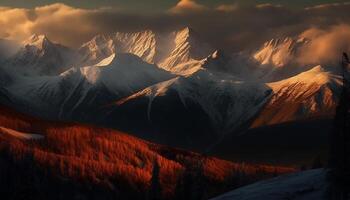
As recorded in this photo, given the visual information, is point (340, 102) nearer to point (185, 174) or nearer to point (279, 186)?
point (279, 186)

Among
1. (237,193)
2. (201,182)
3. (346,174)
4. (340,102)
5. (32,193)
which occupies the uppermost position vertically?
(340,102)

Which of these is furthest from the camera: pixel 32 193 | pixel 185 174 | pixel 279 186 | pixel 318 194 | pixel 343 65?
pixel 185 174

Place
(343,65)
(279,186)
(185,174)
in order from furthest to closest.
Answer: (185,174), (279,186), (343,65)

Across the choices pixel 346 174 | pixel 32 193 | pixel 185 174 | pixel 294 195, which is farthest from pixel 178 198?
pixel 346 174

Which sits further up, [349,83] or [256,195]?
[349,83]

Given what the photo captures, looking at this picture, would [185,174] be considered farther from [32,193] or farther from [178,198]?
[32,193]

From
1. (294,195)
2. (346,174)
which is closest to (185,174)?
(294,195)

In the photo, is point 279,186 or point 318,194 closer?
point 318,194
